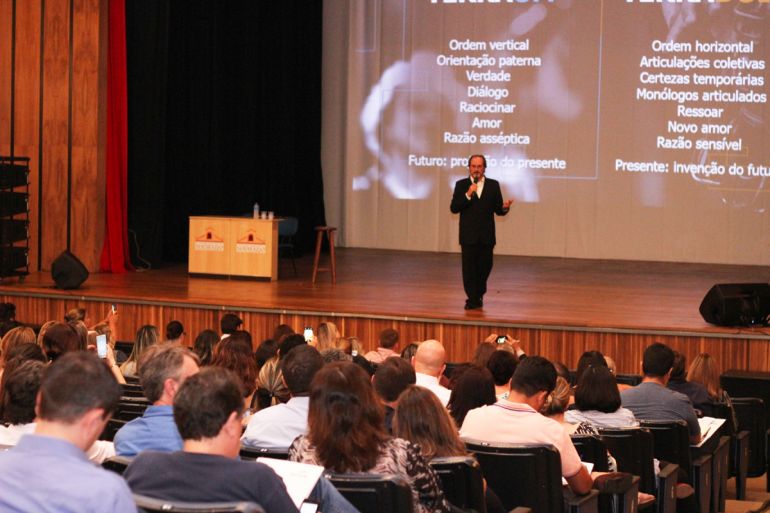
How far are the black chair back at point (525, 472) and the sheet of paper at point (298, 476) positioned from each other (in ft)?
3.08

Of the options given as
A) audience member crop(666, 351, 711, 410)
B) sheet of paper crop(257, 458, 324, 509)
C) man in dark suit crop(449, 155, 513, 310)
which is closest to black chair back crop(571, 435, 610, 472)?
sheet of paper crop(257, 458, 324, 509)

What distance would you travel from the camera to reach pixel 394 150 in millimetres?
14297

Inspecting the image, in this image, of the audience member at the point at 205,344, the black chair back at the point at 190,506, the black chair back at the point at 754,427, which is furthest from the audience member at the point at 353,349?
the black chair back at the point at 190,506

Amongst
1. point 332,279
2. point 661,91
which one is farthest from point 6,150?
point 661,91

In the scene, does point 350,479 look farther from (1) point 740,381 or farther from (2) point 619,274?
(2) point 619,274

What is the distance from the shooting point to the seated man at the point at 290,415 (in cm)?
353

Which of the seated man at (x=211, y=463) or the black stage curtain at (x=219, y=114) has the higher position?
the black stage curtain at (x=219, y=114)

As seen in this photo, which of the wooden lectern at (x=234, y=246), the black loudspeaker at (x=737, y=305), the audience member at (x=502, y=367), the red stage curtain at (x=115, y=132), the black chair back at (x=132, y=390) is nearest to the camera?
the audience member at (x=502, y=367)

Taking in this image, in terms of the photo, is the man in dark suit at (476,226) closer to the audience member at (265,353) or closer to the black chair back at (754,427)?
the black chair back at (754,427)

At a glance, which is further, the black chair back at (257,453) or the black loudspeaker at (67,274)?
the black loudspeaker at (67,274)

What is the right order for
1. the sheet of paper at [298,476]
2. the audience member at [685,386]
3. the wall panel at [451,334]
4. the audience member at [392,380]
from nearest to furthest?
the sheet of paper at [298,476]
the audience member at [392,380]
the audience member at [685,386]
the wall panel at [451,334]

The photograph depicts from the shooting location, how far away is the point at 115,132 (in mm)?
11328

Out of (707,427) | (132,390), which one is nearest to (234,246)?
(132,390)

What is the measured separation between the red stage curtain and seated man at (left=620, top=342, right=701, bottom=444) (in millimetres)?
7369
